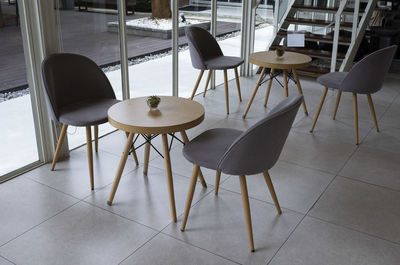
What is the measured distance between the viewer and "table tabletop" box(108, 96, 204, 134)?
262 centimetres

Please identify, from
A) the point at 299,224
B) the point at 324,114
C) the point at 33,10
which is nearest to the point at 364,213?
the point at 299,224

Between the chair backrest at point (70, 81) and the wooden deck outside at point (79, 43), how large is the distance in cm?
24

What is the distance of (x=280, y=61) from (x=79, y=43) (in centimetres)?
198

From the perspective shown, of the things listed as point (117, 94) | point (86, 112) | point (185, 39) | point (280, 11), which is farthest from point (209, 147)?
point (280, 11)

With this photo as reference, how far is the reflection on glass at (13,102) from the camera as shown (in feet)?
10.2

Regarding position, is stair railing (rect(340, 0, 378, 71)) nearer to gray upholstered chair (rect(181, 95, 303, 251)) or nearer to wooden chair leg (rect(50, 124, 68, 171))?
gray upholstered chair (rect(181, 95, 303, 251))

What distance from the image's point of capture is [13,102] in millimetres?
3344

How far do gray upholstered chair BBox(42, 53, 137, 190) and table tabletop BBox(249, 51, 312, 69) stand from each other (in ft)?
5.40

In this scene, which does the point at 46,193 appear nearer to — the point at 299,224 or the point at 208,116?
the point at 299,224

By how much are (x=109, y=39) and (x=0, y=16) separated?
115cm

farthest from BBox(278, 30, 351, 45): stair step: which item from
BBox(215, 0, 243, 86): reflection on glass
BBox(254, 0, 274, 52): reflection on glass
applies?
BBox(215, 0, 243, 86): reflection on glass

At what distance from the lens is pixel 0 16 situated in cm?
301

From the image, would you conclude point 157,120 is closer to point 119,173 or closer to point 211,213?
point 119,173

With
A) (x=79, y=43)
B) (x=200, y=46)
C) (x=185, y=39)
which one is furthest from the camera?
(x=185, y=39)
